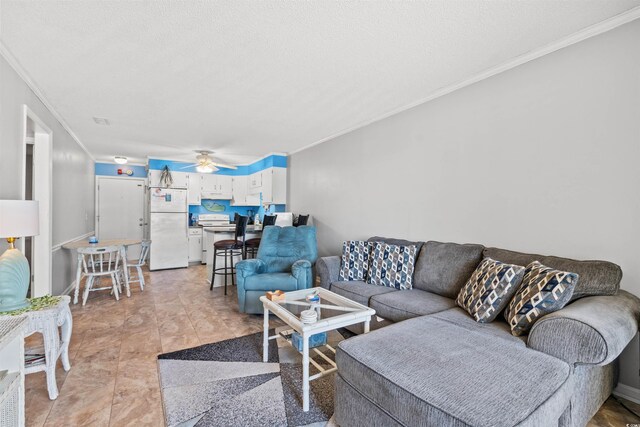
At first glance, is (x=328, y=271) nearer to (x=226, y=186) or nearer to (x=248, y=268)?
(x=248, y=268)

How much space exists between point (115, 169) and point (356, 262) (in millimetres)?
6769

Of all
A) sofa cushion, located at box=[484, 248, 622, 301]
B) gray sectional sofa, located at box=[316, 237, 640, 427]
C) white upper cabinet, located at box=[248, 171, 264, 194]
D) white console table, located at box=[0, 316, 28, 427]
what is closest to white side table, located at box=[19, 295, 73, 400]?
white console table, located at box=[0, 316, 28, 427]

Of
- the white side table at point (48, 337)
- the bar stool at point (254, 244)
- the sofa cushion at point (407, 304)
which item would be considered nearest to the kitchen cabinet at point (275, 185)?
the bar stool at point (254, 244)

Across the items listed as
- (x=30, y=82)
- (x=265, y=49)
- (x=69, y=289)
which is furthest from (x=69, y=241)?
(x=265, y=49)

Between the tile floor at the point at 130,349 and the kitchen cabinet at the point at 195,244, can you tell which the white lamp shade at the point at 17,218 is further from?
the kitchen cabinet at the point at 195,244

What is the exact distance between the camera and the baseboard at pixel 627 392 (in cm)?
185

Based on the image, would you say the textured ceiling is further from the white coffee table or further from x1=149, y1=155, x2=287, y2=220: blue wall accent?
x1=149, y1=155, x2=287, y2=220: blue wall accent

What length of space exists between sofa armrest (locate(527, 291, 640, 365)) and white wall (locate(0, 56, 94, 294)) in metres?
3.73

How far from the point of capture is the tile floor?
5.75ft

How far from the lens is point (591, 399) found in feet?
5.18

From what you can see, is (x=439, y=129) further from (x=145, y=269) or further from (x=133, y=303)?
(x=145, y=269)

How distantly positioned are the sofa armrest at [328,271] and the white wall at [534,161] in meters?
0.87

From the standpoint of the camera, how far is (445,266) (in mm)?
2633

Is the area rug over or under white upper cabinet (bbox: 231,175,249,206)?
under
